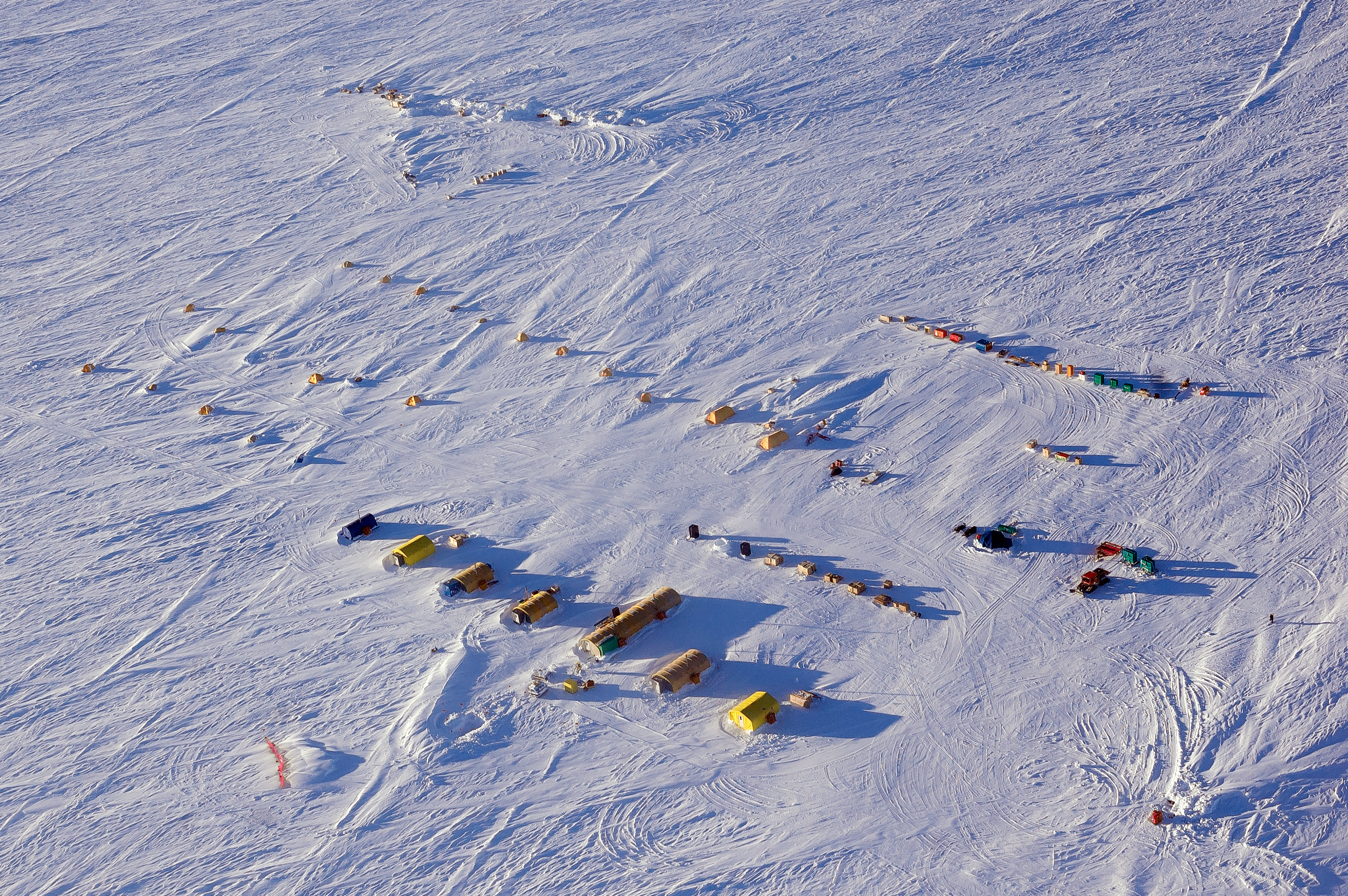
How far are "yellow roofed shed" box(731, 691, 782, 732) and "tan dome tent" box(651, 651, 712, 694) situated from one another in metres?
0.88

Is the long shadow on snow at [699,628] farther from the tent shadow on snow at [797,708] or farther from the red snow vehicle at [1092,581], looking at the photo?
the red snow vehicle at [1092,581]

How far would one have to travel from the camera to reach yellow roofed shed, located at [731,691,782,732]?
15.1 meters

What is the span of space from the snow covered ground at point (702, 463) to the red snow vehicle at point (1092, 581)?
0.88 feet

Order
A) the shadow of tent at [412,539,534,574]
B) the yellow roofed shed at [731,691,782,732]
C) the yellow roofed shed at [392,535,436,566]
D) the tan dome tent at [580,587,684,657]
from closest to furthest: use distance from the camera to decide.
Answer: the yellow roofed shed at [731,691,782,732] < the tan dome tent at [580,587,684,657] < the shadow of tent at [412,539,534,574] < the yellow roofed shed at [392,535,436,566]

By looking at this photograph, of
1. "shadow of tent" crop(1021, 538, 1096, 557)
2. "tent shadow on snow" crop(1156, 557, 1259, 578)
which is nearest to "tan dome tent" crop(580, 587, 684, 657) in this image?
"shadow of tent" crop(1021, 538, 1096, 557)

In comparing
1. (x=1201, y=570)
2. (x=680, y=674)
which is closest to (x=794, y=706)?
(x=680, y=674)

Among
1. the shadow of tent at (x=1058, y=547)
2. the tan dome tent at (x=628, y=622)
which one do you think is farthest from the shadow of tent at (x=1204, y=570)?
the tan dome tent at (x=628, y=622)

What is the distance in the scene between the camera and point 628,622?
16766 mm

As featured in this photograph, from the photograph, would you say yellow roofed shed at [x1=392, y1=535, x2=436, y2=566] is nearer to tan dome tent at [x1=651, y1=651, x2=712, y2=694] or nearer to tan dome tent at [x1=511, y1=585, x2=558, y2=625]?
tan dome tent at [x1=511, y1=585, x2=558, y2=625]

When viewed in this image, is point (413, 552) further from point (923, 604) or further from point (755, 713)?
point (923, 604)

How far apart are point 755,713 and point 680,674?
1.36m

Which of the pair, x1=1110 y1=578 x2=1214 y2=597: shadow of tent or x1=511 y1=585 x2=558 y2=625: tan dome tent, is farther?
x1=511 y1=585 x2=558 y2=625: tan dome tent

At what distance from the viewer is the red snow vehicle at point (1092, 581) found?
1684 centimetres

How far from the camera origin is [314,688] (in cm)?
1655
